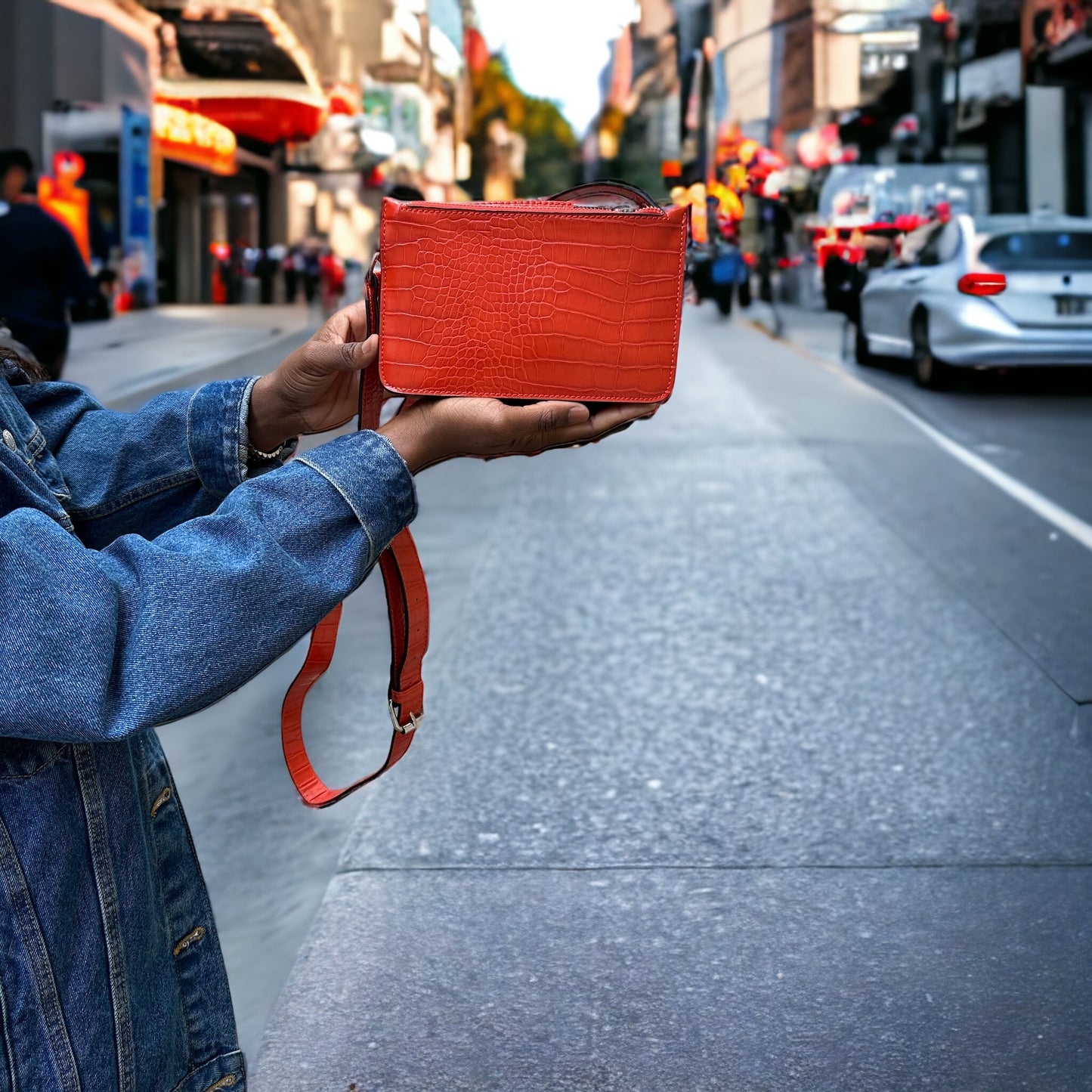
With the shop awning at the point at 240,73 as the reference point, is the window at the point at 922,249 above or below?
below

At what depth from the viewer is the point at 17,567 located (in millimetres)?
1161

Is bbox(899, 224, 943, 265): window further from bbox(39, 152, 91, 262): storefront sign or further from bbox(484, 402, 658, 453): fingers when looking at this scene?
bbox(39, 152, 91, 262): storefront sign

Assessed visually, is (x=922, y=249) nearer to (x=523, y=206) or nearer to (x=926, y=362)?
(x=926, y=362)

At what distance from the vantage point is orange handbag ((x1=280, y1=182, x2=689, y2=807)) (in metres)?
1.36

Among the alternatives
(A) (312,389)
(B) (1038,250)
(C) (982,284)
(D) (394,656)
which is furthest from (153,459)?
(B) (1038,250)

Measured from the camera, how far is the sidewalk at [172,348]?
1398 cm

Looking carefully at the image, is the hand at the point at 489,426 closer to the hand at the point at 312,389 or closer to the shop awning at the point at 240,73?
the hand at the point at 312,389

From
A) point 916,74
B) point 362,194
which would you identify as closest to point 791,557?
point 916,74

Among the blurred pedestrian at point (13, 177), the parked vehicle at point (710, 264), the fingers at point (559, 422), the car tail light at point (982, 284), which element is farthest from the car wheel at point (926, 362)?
the fingers at point (559, 422)

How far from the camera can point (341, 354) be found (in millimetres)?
1482

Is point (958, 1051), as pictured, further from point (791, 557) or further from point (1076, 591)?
point (791, 557)

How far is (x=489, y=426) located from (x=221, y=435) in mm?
383

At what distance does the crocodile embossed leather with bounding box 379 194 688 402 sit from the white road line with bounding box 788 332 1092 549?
5.84 metres

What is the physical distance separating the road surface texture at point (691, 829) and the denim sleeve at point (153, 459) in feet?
4.10
